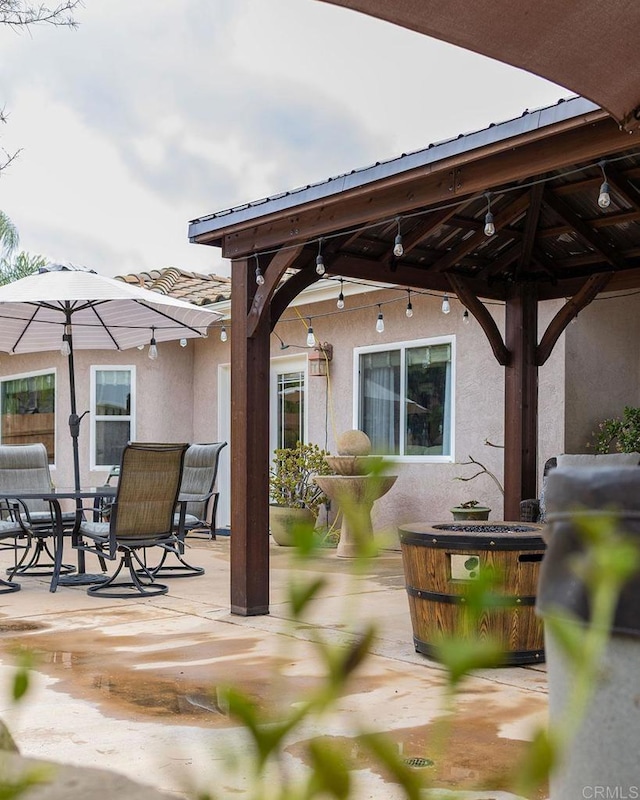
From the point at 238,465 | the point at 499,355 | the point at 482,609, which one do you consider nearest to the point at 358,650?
the point at 482,609

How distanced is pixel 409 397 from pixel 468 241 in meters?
2.97

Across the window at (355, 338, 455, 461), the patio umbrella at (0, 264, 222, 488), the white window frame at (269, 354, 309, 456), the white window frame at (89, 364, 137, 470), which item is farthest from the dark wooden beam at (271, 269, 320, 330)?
the white window frame at (89, 364, 137, 470)

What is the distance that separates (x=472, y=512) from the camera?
812 cm

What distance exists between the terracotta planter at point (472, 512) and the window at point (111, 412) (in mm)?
5569

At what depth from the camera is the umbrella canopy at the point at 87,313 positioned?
698cm

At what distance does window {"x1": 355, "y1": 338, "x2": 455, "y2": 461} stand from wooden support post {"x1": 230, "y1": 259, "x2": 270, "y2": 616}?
3.36m

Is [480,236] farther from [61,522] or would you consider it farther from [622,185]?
[61,522]

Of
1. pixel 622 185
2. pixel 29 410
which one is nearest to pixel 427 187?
pixel 622 185

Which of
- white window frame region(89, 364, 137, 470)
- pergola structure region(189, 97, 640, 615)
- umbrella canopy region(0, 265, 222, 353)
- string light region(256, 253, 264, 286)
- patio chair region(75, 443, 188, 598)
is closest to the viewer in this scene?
pergola structure region(189, 97, 640, 615)

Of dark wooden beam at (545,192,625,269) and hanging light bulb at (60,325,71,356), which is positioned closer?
dark wooden beam at (545,192,625,269)

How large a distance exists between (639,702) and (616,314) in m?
8.06

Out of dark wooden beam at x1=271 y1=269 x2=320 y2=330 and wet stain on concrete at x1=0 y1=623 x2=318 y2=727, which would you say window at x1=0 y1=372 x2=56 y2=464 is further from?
wet stain on concrete at x1=0 y1=623 x2=318 y2=727

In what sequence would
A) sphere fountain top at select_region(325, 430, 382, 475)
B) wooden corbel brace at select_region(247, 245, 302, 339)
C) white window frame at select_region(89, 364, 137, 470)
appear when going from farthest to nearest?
1. white window frame at select_region(89, 364, 137, 470)
2. sphere fountain top at select_region(325, 430, 382, 475)
3. wooden corbel brace at select_region(247, 245, 302, 339)

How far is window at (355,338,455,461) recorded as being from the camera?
9.17 meters
